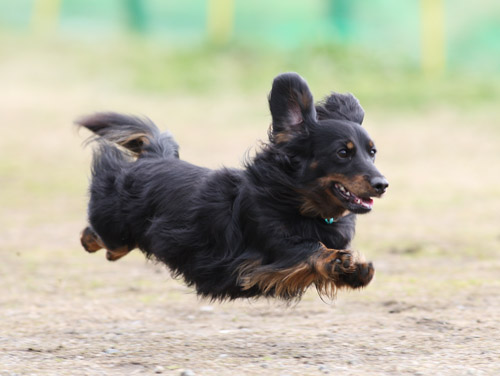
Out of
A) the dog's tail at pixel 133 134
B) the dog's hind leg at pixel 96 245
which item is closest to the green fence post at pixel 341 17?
the dog's tail at pixel 133 134

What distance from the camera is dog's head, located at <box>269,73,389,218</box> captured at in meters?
4.48

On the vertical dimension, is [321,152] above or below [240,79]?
below


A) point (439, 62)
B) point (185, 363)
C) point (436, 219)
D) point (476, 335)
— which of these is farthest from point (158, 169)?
point (439, 62)

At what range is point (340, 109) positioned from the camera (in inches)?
194

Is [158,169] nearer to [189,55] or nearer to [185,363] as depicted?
[185,363]

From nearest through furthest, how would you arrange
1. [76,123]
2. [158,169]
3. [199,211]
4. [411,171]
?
[199,211] → [158,169] → [76,123] → [411,171]

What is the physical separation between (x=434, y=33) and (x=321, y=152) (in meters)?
13.9

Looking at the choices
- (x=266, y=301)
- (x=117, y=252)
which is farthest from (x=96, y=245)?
(x=266, y=301)

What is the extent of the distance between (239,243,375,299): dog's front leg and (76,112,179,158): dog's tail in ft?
4.40

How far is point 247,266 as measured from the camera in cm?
470

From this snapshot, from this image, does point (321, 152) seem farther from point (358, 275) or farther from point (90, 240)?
point (90, 240)

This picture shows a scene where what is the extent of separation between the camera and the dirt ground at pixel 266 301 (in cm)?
457

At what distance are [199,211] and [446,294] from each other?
2339mm

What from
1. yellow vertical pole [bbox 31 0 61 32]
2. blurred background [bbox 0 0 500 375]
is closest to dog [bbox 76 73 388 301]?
blurred background [bbox 0 0 500 375]
